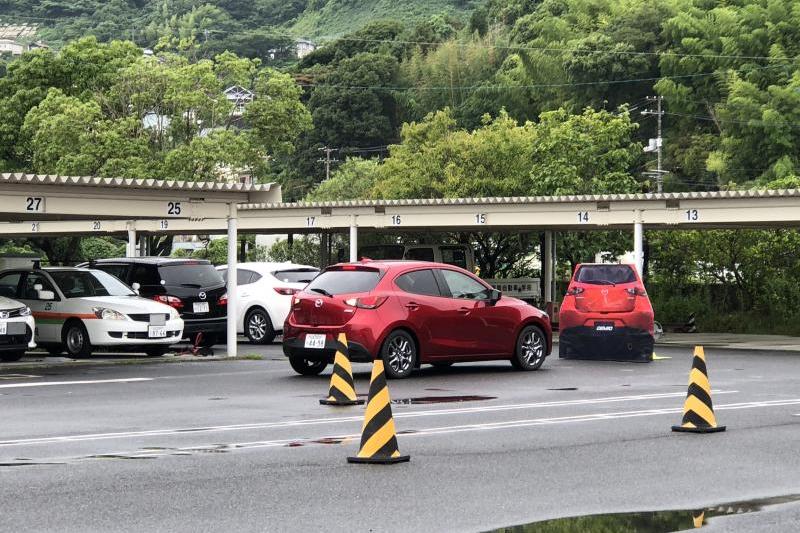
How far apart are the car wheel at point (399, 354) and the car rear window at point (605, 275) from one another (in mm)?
5962

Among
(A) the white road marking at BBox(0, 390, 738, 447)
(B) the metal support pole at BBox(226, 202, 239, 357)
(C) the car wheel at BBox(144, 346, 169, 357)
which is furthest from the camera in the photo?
(C) the car wheel at BBox(144, 346, 169, 357)

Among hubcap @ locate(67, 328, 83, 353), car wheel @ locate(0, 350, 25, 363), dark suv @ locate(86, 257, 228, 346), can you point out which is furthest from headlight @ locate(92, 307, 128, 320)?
dark suv @ locate(86, 257, 228, 346)

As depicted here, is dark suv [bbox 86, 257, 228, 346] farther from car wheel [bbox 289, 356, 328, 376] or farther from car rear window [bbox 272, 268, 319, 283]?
car wheel [bbox 289, 356, 328, 376]

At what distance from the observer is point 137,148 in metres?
51.5

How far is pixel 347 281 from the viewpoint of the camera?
753 inches

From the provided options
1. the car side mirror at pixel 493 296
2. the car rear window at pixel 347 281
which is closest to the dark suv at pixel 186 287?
the car rear window at pixel 347 281

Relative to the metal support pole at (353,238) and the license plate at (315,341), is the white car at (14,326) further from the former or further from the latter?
the metal support pole at (353,238)

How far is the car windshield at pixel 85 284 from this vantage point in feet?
75.1

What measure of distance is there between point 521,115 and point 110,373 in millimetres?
64142

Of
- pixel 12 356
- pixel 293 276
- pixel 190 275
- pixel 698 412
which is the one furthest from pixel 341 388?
pixel 293 276

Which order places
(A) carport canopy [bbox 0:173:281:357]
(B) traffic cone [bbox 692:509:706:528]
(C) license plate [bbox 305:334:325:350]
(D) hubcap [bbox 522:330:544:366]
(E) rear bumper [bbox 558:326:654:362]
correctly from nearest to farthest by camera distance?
(B) traffic cone [bbox 692:509:706:528] < (C) license plate [bbox 305:334:325:350] < (A) carport canopy [bbox 0:173:281:357] < (D) hubcap [bbox 522:330:544:366] < (E) rear bumper [bbox 558:326:654:362]

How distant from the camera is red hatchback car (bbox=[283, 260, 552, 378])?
18625 millimetres

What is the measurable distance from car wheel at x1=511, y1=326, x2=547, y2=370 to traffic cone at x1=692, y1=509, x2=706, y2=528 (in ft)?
38.3

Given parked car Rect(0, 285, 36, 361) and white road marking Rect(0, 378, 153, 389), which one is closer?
white road marking Rect(0, 378, 153, 389)
